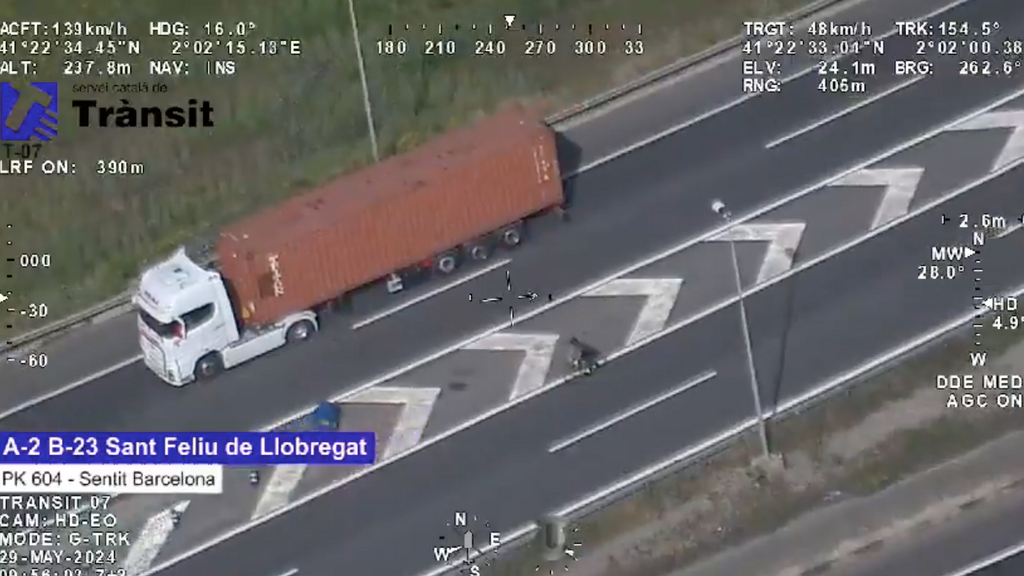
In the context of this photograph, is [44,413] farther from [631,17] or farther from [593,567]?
[631,17]

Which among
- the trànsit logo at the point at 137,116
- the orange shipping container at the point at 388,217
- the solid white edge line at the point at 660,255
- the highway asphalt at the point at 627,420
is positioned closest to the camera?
the highway asphalt at the point at 627,420

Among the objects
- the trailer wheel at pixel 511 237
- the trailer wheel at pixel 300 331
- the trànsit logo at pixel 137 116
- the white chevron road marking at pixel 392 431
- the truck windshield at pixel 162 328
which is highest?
the trànsit logo at pixel 137 116

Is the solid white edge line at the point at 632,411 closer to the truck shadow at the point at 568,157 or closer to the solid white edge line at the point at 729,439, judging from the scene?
the solid white edge line at the point at 729,439

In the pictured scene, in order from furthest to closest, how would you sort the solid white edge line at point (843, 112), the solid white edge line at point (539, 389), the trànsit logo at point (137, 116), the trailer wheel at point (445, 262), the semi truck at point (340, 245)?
the trànsit logo at point (137, 116)
the solid white edge line at point (843, 112)
the trailer wheel at point (445, 262)
the semi truck at point (340, 245)
the solid white edge line at point (539, 389)

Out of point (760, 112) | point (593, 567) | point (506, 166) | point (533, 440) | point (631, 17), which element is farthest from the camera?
point (631, 17)

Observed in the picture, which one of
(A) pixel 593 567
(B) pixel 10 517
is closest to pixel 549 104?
(A) pixel 593 567

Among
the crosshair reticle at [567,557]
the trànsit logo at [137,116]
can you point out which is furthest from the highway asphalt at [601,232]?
the trànsit logo at [137,116]
